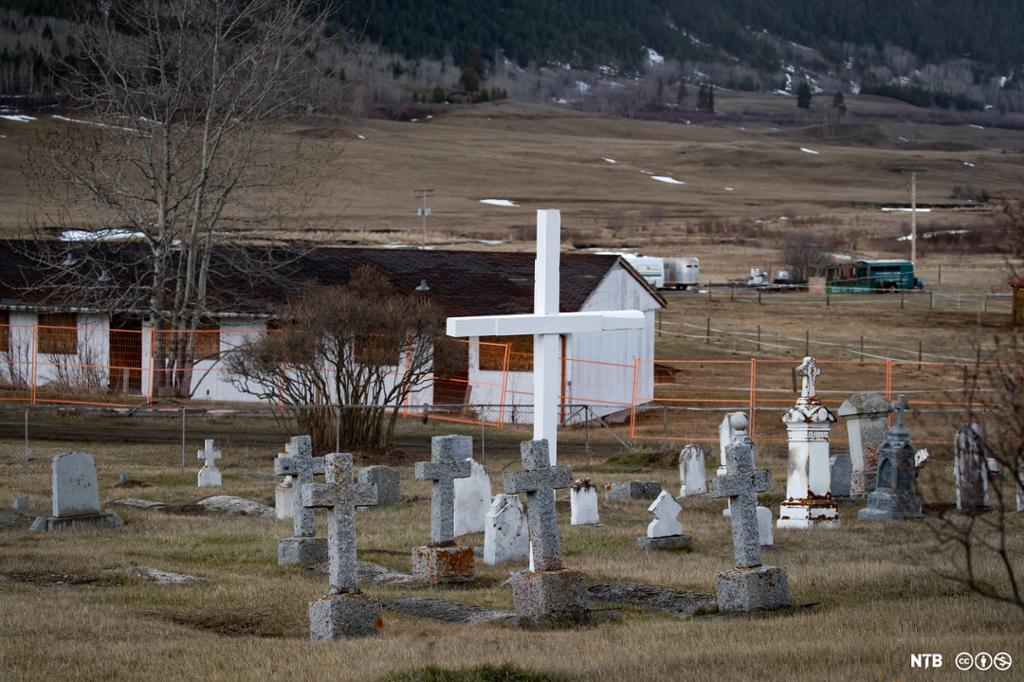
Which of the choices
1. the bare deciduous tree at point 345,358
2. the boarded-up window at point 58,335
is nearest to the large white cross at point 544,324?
the bare deciduous tree at point 345,358

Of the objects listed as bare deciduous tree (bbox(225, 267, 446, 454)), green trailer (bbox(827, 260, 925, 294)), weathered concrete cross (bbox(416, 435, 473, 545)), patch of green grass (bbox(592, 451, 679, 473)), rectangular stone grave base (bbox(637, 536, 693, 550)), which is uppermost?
green trailer (bbox(827, 260, 925, 294))

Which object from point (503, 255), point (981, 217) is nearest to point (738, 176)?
point (981, 217)

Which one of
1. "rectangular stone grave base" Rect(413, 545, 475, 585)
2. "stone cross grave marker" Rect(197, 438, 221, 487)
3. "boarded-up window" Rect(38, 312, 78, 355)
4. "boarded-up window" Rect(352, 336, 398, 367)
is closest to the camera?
"rectangular stone grave base" Rect(413, 545, 475, 585)

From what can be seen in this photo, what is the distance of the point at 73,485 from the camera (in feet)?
55.2

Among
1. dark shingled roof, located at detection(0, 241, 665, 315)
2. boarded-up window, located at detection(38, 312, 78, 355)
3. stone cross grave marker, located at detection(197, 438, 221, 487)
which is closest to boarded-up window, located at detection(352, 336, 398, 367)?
stone cross grave marker, located at detection(197, 438, 221, 487)

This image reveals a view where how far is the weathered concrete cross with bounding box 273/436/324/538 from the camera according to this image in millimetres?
14602

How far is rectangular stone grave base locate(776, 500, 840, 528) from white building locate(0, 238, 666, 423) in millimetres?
16670

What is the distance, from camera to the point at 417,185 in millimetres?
153250

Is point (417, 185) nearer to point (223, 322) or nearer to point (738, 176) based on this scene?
point (738, 176)

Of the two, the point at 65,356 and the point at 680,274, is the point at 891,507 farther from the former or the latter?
the point at 680,274

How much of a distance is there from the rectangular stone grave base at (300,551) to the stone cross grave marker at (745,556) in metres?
4.46

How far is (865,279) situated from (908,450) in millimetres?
57359

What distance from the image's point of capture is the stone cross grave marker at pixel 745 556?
36.3 ft

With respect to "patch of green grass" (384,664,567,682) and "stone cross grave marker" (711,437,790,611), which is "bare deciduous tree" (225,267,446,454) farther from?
"patch of green grass" (384,664,567,682)
